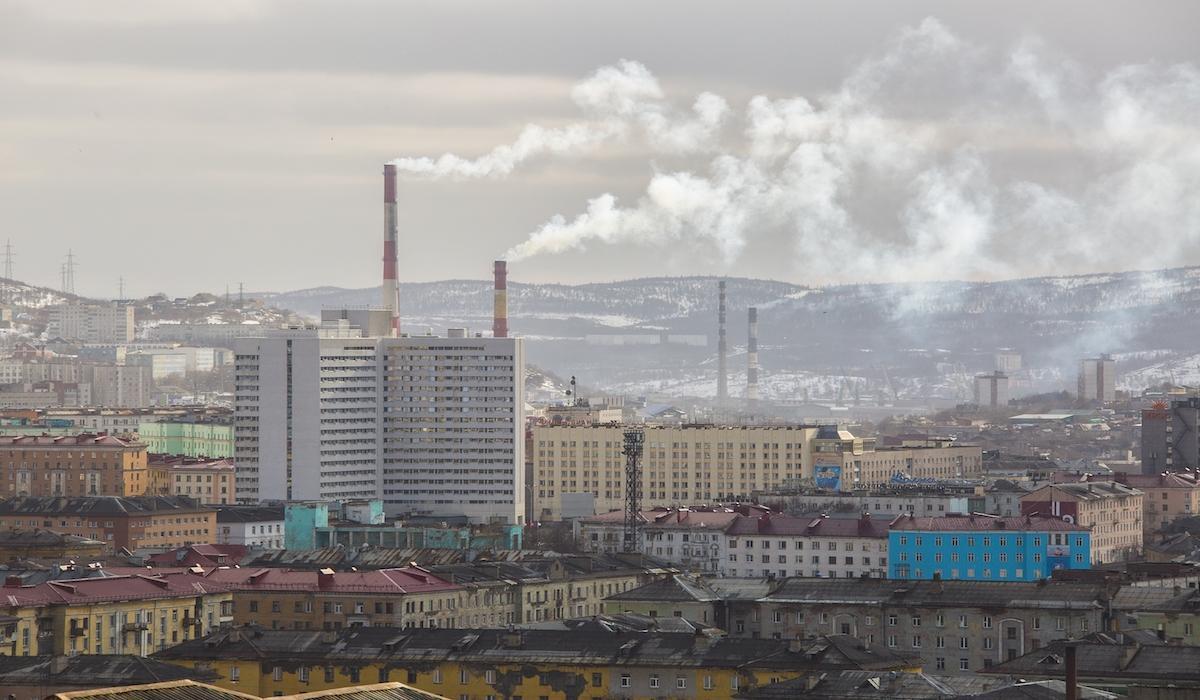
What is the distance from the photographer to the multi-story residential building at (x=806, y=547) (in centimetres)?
12144

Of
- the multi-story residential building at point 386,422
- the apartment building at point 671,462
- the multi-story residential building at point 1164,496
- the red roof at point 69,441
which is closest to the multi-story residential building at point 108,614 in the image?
the multi-story residential building at point 1164,496

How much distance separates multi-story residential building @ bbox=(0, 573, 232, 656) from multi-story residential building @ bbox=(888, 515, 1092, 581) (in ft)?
117

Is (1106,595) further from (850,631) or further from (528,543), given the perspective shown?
(528,543)

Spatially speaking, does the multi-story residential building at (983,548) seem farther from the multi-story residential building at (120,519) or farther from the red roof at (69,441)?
the red roof at (69,441)

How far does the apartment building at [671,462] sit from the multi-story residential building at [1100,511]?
42.4 meters

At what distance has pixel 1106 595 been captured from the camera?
8388cm

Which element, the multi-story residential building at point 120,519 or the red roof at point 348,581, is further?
the multi-story residential building at point 120,519

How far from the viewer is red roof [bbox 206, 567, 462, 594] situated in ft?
300

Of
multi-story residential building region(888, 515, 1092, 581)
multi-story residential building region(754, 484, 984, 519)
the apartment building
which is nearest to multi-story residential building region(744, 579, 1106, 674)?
multi-story residential building region(888, 515, 1092, 581)

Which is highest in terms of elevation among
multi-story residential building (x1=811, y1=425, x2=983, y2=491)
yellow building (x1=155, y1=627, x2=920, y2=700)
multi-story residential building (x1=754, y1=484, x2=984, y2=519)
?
multi-story residential building (x1=811, y1=425, x2=983, y2=491)

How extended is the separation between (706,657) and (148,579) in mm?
25157

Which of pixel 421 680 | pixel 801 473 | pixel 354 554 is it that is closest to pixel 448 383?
pixel 801 473

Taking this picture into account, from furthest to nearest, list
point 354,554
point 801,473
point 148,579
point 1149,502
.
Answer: point 801,473 → point 1149,502 → point 354,554 → point 148,579

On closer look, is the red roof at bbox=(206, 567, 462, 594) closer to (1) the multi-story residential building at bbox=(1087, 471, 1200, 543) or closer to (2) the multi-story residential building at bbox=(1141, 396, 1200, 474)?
(1) the multi-story residential building at bbox=(1087, 471, 1200, 543)
